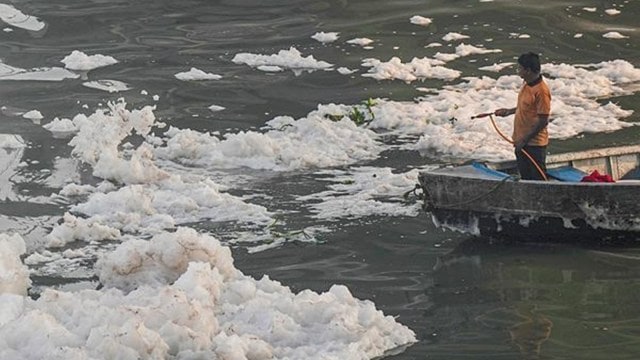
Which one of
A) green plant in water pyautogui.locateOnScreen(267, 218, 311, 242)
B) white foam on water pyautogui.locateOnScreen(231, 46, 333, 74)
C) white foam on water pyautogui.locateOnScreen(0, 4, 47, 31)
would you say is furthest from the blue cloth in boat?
white foam on water pyautogui.locateOnScreen(0, 4, 47, 31)

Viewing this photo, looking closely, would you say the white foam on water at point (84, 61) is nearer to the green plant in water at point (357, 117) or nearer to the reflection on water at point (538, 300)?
the green plant in water at point (357, 117)

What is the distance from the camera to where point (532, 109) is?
12531 mm

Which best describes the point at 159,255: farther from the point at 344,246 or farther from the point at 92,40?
the point at 92,40

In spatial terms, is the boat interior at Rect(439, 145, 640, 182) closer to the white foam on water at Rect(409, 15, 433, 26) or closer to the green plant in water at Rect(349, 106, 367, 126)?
the green plant in water at Rect(349, 106, 367, 126)

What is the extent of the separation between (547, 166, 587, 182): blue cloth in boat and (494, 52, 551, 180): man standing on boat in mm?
333

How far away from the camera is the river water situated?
11.0 meters

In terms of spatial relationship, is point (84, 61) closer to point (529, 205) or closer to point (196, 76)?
point (196, 76)

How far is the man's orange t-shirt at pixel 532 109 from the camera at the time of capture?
12.4 metres

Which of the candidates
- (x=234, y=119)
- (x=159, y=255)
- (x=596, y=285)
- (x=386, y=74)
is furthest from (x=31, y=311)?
(x=386, y=74)

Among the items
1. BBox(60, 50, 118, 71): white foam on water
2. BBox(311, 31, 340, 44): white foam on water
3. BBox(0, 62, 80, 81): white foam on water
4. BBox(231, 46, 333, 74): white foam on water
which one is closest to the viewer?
BBox(0, 62, 80, 81): white foam on water

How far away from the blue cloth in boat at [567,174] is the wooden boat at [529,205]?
0.43 m

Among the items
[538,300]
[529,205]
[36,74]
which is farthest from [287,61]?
[538,300]

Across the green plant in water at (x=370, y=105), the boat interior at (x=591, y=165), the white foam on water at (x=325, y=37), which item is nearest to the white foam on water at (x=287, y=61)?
the white foam on water at (x=325, y=37)

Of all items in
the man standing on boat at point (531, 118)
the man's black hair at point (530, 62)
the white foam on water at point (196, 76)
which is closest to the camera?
the man's black hair at point (530, 62)
